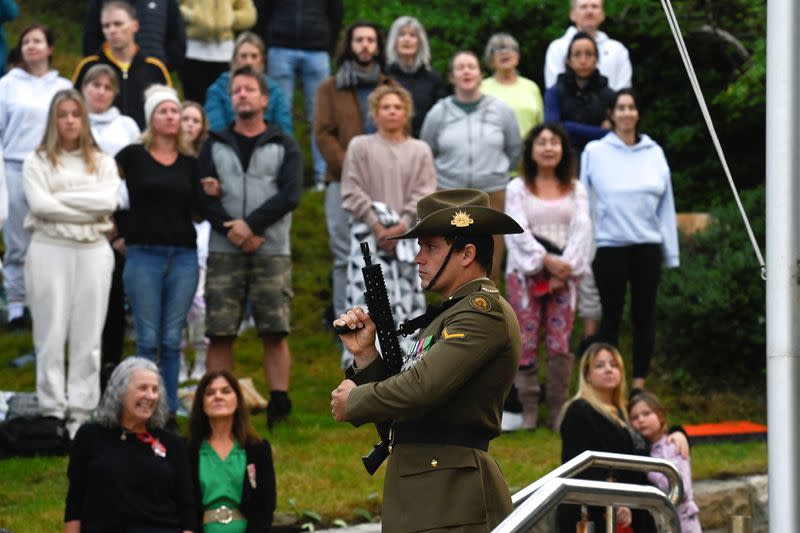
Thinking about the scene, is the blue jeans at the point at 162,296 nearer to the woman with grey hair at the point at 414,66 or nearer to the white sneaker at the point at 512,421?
the white sneaker at the point at 512,421

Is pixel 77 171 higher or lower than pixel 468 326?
higher

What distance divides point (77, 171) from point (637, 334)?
429 cm

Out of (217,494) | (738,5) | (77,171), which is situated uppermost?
(738,5)

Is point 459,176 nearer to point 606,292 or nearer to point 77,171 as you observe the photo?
point 606,292

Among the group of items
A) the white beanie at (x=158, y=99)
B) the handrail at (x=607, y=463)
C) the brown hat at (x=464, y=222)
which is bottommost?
the handrail at (x=607, y=463)

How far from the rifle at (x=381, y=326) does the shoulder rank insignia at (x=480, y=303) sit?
289mm

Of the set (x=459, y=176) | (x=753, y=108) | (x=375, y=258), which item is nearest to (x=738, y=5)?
(x=753, y=108)

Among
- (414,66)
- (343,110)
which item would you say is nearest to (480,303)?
(343,110)

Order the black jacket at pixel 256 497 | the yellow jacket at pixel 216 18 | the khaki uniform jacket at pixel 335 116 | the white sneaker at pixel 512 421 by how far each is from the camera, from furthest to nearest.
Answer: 1. the yellow jacket at pixel 216 18
2. the khaki uniform jacket at pixel 335 116
3. the white sneaker at pixel 512 421
4. the black jacket at pixel 256 497

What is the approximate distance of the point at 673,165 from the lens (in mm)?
20641

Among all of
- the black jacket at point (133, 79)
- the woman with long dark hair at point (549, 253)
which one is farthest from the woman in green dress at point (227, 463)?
the black jacket at point (133, 79)

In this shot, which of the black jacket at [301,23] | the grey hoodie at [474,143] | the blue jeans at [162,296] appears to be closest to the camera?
the blue jeans at [162,296]

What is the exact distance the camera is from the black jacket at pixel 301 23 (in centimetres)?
1450

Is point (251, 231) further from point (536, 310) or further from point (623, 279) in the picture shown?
point (623, 279)
